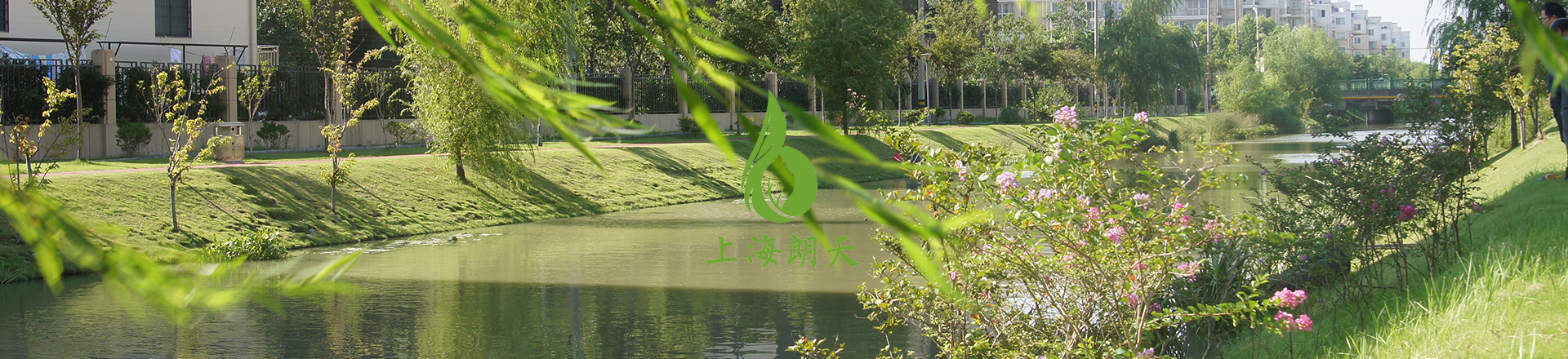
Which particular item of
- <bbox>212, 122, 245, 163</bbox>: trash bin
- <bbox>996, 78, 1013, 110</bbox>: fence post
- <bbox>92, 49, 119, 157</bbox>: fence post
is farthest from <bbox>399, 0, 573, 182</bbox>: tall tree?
<bbox>996, 78, 1013, 110</bbox>: fence post

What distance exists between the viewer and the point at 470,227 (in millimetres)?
18172

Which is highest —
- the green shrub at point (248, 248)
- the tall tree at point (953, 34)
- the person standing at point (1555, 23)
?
the tall tree at point (953, 34)

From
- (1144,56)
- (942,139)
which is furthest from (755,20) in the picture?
(1144,56)

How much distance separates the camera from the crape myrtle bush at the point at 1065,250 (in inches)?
223

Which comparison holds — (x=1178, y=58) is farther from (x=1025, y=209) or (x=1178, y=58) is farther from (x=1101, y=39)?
(x=1025, y=209)

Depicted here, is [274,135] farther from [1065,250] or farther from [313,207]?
[1065,250]

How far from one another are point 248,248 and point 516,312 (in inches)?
201

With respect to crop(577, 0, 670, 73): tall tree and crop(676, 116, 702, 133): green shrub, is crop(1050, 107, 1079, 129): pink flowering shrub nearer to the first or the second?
crop(676, 116, 702, 133): green shrub

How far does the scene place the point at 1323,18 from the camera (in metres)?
146

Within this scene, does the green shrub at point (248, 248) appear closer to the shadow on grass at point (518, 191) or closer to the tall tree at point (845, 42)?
the shadow on grass at point (518, 191)

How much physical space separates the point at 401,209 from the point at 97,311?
7997mm

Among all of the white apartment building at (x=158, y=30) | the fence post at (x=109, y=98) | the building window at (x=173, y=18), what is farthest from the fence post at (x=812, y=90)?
the building window at (x=173, y=18)

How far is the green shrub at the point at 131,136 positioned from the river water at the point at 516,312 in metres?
7.01

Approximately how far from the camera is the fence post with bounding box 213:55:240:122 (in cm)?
2248
